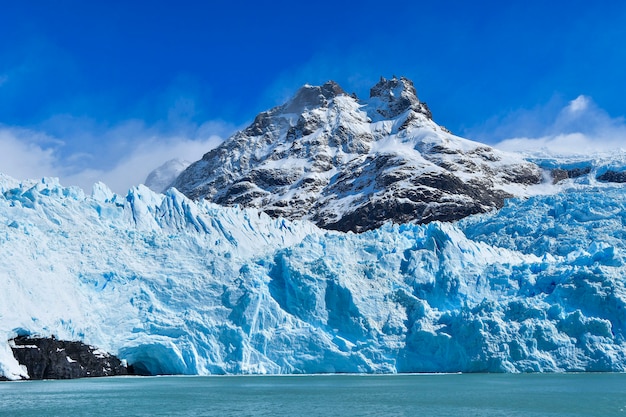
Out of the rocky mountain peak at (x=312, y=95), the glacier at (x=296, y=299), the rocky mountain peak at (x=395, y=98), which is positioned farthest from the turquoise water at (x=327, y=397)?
the rocky mountain peak at (x=312, y=95)

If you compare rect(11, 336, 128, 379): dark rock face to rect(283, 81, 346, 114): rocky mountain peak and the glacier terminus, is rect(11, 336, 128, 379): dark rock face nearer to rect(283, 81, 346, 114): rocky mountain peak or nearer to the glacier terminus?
the glacier terminus

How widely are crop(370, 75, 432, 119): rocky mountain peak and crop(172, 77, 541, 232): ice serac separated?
0.92ft

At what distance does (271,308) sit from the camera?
35.2 meters

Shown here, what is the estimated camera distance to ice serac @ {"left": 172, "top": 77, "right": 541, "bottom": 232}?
113 m

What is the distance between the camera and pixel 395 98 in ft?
541

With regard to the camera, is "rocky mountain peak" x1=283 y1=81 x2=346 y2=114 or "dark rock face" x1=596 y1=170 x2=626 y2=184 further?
"rocky mountain peak" x1=283 y1=81 x2=346 y2=114

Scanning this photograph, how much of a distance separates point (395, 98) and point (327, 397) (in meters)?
144

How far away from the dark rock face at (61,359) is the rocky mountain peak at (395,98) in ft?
429

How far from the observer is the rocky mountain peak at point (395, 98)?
16038cm

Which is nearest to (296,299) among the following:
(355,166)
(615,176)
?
(615,176)

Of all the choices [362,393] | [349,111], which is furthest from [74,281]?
[349,111]

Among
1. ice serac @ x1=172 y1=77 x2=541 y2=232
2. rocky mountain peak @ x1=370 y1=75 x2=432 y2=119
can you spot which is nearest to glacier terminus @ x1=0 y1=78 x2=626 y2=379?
ice serac @ x1=172 y1=77 x2=541 y2=232

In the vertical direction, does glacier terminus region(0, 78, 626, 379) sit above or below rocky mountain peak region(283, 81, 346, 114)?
below

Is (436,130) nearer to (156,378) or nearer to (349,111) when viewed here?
(349,111)
